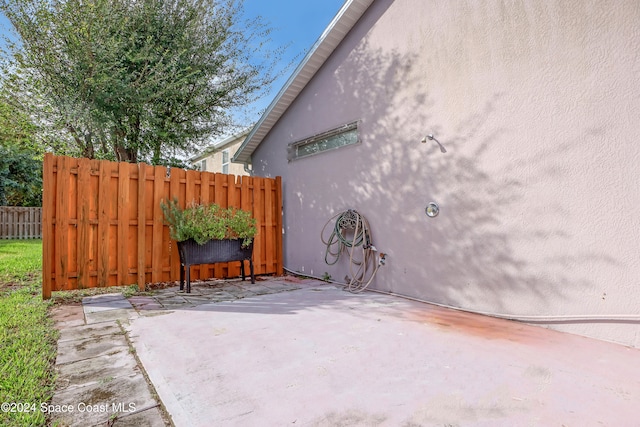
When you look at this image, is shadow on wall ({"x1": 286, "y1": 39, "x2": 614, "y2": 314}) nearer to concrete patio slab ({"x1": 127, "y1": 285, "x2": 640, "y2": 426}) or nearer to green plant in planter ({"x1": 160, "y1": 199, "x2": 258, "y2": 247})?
concrete patio slab ({"x1": 127, "y1": 285, "x2": 640, "y2": 426})

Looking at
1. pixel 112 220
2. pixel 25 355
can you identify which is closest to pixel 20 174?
pixel 112 220

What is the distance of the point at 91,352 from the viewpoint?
7.47 ft

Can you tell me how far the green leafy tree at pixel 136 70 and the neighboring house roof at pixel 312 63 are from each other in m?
1.42

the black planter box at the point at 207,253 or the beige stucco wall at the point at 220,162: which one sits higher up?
the beige stucco wall at the point at 220,162

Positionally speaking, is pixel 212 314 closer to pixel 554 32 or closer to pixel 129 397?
pixel 129 397

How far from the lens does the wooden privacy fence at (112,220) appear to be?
154 inches

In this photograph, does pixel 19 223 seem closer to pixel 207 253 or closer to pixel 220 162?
pixel 220 162

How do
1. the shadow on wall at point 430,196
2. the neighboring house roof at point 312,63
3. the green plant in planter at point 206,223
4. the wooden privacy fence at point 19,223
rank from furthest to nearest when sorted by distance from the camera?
the wooden privacy fence at point 19,223, the neighboring house roof at point 312,63, the green plant in planter at point 206,223, the shadow on wall at point 430,196

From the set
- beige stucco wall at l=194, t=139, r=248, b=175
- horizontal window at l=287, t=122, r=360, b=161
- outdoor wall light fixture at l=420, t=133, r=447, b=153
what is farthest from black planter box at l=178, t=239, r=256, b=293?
beige stucco wall at l=194, t=139, r=248, b=175

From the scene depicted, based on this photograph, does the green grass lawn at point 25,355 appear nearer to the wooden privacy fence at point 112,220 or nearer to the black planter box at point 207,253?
the wooden privacy fence at point 112,220

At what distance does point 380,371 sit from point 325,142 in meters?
4.05

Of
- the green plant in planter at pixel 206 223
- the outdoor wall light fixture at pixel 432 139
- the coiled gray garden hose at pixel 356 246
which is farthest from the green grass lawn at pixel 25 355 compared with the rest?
the outdoor wall light fixture at pixel 432 139

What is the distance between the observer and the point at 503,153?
3.21 metres

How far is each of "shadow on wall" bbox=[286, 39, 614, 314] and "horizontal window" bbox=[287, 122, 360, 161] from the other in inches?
7.1
